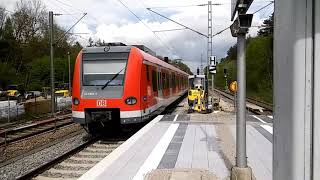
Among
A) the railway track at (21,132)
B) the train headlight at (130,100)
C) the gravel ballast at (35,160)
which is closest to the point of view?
the gravel ballast at (35,160)

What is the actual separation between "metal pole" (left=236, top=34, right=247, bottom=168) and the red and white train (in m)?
8.11

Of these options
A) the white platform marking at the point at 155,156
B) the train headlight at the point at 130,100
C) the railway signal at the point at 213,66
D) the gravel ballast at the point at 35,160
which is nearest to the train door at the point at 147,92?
the train headlight at the point at 130,100

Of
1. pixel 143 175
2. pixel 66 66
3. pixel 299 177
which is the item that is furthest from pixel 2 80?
pixel 299 177

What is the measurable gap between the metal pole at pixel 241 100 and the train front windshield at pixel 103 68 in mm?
8673

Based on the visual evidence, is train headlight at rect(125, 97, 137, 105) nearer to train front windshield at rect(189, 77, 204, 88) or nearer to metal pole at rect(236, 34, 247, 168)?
metal pole at rect(236, 34, 247, 168)

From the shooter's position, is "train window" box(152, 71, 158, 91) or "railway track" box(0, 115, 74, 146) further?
"train window" box(152, 71, 158, 91)

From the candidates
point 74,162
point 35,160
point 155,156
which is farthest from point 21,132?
point 155,156

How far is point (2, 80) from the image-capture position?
58781 millimetres

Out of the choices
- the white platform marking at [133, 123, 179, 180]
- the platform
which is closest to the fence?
the platform

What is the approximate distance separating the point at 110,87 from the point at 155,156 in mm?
6284

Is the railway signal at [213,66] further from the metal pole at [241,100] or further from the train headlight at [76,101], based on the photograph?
the metal pole at [241,100]

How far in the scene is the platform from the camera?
692cm

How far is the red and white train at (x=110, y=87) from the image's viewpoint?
13898 millimetres

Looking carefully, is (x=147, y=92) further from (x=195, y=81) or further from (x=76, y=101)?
(x=195, y=81)
